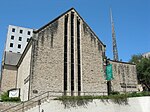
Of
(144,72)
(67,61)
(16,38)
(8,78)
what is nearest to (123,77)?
(67,61)

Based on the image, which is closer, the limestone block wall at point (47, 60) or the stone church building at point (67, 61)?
the limestone block wall at point (47, 60)

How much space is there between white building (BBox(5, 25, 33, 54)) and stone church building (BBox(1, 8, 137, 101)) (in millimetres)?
37256

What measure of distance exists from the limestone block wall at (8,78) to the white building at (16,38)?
2665 cm

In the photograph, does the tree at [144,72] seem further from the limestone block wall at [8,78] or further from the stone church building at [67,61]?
the limestone block wall at [8,78]

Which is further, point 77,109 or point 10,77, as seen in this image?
point 10,77

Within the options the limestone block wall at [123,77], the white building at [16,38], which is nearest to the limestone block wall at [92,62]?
the limestone block wall at [123,77]

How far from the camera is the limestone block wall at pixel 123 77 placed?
28797mm

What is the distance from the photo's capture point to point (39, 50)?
22750 mm

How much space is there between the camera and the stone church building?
2205 centimetres

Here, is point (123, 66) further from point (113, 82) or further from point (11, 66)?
point (11, 66)

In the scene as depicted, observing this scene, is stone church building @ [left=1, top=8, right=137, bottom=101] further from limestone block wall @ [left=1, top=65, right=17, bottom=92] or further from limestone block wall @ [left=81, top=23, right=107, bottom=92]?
limestone block wall @ [left=1, top=65, right=17, bottom=92]

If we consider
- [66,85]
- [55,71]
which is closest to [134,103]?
[66,85]

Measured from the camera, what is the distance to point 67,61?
24.3m

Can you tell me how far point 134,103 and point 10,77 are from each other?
75.3ft
